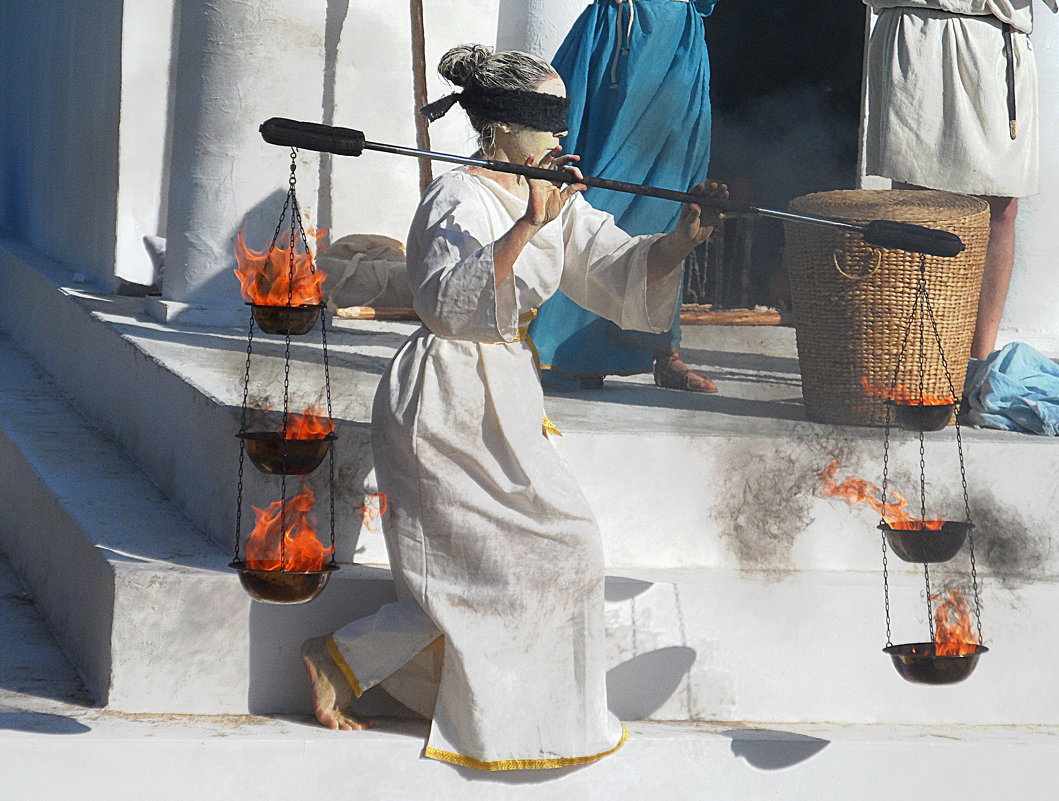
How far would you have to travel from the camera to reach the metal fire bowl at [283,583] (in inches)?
143

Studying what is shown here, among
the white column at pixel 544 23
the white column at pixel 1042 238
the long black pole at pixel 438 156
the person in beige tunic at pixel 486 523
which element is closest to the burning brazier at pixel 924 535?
the long black pole at pixel 438 156

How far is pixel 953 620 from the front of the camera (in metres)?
4.14

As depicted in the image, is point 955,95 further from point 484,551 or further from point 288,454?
point 288,454

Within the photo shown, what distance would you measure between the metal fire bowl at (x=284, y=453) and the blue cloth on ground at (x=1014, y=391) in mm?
2292

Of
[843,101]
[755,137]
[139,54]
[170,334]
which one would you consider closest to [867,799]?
[170,334]

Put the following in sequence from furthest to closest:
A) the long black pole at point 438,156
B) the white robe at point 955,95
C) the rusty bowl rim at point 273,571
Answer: the white robe at point 955,95, the rusty bowl rim at point 273,571, the long black pole at point 438,156

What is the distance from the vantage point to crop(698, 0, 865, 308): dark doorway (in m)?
10.9

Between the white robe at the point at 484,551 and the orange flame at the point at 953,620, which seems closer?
the white robe at the point at 484,551

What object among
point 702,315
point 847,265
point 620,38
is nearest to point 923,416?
point 847,265

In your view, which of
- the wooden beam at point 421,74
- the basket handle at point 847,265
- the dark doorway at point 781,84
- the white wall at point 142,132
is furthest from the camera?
the dark doorway at point 781,84

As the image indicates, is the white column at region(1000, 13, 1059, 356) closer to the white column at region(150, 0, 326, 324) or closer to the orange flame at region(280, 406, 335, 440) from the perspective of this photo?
the white column at region(150, 0, 326, 324)

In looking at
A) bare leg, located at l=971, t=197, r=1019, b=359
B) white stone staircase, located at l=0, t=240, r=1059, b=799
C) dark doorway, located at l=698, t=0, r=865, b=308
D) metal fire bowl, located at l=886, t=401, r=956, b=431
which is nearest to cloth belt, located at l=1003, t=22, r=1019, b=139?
bare leg, located at l=971, t=197, r=1019, b=359

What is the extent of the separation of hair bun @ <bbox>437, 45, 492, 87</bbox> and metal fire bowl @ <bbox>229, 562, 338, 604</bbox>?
4.32ft

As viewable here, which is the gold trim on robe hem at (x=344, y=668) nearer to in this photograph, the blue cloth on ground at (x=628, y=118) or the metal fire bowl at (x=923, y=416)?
the metal fire bowl at (x=923, y=416)
